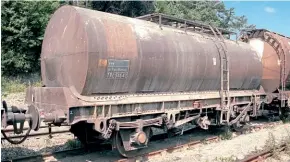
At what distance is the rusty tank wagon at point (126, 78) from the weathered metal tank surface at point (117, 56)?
0.08ft

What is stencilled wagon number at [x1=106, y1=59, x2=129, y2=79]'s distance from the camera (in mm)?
7321

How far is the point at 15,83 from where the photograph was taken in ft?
69.2

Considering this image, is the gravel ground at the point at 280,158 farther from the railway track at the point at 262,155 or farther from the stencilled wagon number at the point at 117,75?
the stencilled wagon number at the point at 117,75

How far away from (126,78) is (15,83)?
1559 centimetres

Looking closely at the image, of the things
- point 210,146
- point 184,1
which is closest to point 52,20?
point 210,146

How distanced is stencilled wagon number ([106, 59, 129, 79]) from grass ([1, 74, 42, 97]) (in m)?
12.1

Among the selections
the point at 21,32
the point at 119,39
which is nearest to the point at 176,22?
the point at 119,39

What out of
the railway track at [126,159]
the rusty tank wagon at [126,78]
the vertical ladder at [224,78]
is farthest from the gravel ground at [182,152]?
the vertical ladder at [224,78]

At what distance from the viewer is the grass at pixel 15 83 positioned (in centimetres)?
1966

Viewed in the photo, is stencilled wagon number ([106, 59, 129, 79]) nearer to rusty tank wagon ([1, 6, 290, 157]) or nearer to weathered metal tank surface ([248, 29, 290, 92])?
rusty tank wagon ([1, 6, 290, 157])

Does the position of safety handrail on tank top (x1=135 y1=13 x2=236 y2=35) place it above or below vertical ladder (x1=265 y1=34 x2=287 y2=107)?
above

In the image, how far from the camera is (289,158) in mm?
9234

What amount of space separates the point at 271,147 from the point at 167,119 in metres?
3.40

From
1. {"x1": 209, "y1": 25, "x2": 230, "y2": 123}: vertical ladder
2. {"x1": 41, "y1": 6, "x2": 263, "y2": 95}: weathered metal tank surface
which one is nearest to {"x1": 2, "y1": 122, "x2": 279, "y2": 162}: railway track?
{"x1": 209, "y1": 25, "x2": 230, "y2": 123}: vertical ladder
